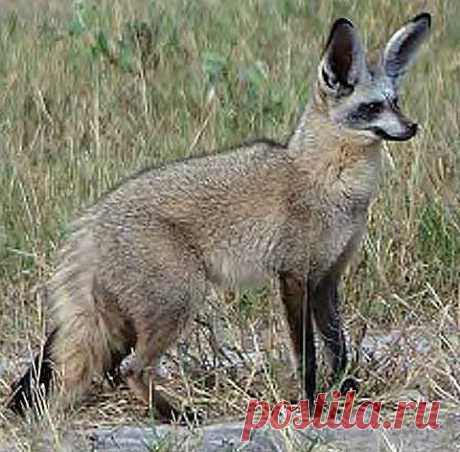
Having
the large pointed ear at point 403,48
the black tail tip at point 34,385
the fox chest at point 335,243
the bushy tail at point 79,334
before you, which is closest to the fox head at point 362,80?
the large pointed ear at point 403,48

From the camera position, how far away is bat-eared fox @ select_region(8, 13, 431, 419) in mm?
4910

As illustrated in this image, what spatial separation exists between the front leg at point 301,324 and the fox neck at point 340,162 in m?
0.35

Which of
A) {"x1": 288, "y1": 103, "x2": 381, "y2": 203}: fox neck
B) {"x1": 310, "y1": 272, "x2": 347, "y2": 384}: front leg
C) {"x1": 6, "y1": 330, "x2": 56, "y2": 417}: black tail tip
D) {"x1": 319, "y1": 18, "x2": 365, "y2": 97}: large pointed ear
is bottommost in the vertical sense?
{"x1": 6, "y1": 330, "x2": 56, "y2": 417}: black tail tip

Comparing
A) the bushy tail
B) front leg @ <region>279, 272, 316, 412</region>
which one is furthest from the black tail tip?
front leg @ <region>279, 272, 316, 412</region>

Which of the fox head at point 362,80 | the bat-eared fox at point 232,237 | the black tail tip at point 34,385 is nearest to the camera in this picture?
the black tail tip at point 34,385

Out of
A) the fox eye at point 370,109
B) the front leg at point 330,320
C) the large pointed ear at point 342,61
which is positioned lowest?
the front leg at point 330,320

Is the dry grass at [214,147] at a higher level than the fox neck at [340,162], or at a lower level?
lower

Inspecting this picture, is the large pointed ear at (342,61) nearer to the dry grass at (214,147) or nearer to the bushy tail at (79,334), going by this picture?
the dry grass at (214,147)

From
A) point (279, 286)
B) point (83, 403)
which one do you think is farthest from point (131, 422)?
point (279, 286)

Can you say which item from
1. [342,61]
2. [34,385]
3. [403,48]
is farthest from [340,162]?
[34,385]

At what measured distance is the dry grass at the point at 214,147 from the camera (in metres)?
5.16

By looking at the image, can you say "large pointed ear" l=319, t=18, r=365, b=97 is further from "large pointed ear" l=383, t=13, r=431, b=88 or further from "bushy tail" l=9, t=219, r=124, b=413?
"bushy tail" l=9, t=219, r=124, b=413

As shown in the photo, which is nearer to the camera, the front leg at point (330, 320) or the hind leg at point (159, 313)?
the hind leg at point (159, 313)

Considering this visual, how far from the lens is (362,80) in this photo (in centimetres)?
518
